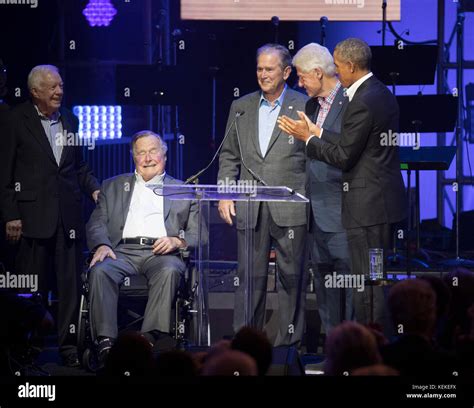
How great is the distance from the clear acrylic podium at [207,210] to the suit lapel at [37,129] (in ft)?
3.39

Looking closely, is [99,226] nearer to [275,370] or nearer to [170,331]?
[170,331]

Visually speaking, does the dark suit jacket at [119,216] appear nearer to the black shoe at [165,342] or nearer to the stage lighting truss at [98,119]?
the black shoe at [165,342]

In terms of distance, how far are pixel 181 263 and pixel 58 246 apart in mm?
775

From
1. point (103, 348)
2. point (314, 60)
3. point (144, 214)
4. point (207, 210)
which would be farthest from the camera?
point (144, 214)

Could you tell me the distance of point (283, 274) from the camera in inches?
238

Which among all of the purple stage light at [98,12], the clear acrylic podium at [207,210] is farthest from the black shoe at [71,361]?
the purple stage light at [98,12]

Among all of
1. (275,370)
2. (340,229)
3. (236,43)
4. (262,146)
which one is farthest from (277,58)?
(236,43)

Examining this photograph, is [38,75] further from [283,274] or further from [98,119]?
[98,119]

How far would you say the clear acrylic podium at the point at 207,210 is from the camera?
17.6 feet

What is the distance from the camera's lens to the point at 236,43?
29.0 feet

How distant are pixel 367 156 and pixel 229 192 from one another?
31.6 inches

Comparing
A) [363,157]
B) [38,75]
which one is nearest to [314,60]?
[363,157]

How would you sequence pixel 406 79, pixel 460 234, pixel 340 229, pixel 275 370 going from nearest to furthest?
pixel 275 370 < pixel 340 229 < pixel 406 79 < pixel 460 234

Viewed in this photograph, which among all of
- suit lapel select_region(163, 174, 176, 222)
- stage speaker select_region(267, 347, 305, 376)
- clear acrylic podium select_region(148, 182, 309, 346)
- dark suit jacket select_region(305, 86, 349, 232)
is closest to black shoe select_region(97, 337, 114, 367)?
clear acrylic podium select_region(148, 182, 309, 346)
